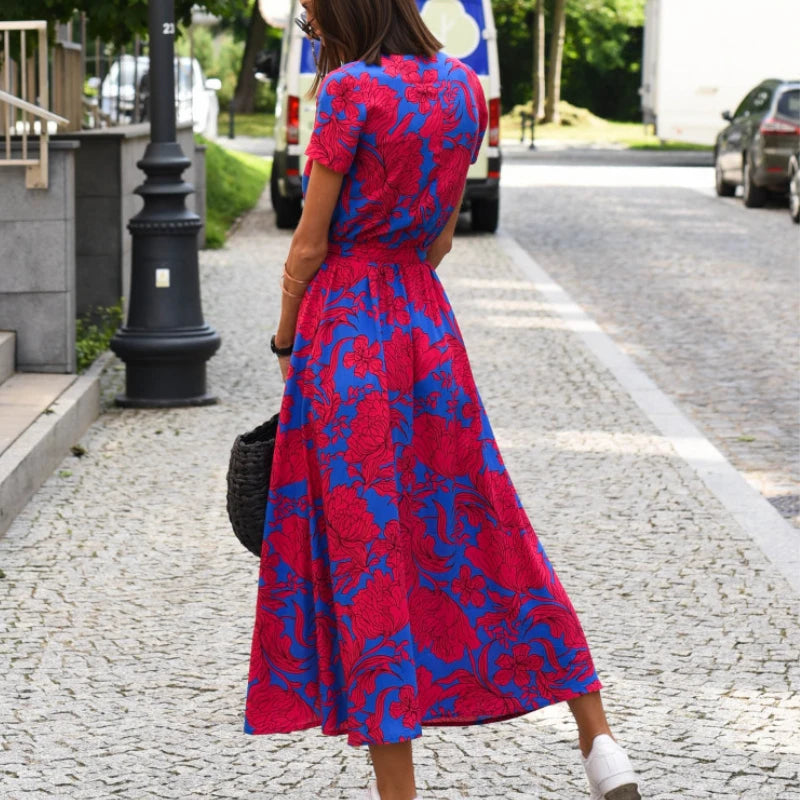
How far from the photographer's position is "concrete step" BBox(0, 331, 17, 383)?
8.09m

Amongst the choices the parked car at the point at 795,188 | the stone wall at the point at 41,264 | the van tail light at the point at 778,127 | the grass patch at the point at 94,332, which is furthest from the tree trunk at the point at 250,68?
the stone wall at the point at 41,264

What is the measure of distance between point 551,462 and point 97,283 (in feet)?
14.1

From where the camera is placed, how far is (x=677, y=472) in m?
7.18

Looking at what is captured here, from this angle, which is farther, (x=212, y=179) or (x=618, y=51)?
(x=618, y=51)

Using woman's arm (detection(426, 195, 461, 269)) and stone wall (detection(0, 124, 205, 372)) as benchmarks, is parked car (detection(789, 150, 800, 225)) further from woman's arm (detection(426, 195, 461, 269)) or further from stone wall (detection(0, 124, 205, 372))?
woman's arm (detection(426, 195, 461, 269))

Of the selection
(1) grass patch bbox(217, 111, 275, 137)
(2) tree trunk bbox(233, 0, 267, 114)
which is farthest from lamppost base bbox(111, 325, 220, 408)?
(2) tree trunk bbox(233, 0, 267, 114)

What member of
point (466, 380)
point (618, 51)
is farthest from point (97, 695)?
point (618, 51)

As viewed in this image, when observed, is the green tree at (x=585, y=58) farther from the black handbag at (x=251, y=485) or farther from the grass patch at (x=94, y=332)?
the black handbag at (x=251, y=485)

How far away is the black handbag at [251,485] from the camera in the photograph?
11.4 feet

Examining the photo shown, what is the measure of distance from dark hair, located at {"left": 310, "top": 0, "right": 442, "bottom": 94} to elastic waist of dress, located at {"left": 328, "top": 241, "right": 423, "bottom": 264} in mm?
367

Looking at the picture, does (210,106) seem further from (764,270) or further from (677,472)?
(677,472)

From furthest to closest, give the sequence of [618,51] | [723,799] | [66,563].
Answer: [618,51] < [66,563] < [723,799]

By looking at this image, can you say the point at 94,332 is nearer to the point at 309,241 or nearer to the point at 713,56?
the point at 309,241

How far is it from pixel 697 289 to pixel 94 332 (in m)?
5.79
